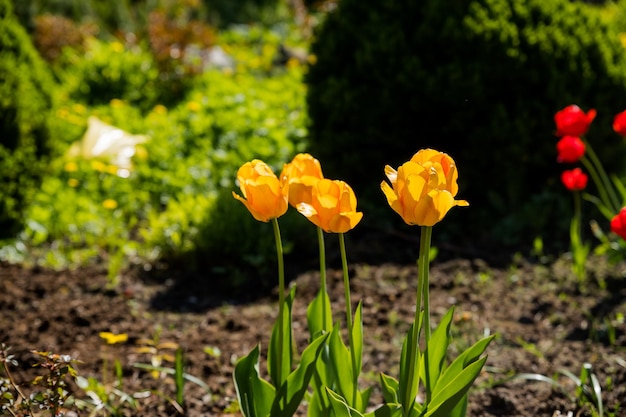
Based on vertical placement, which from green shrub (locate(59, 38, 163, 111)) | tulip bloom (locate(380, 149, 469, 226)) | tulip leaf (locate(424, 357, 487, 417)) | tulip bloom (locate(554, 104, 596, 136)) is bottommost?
tulip leaf (locate(424, 357, 487, 417))

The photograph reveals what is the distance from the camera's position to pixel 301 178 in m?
1.95

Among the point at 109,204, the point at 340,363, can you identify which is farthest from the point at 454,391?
the point at 109,204

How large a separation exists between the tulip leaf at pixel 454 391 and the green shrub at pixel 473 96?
7.97 ft

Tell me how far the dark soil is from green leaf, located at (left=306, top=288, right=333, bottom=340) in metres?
0.68

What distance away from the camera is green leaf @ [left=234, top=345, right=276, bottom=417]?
2100 millimetres

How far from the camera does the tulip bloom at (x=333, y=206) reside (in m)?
1.79

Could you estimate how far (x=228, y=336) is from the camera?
10.8 ft

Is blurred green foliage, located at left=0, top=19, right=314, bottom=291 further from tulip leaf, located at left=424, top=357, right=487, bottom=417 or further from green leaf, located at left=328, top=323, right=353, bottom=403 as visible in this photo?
tulip leaf, located at left=424, top=357, right=487, bottom=417

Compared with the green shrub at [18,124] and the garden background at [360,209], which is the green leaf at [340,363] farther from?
the green shrub at [18,124]

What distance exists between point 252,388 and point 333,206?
0.59m

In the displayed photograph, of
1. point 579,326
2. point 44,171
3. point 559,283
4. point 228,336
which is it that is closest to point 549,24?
point 559,283

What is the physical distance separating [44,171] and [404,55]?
6.70 feet

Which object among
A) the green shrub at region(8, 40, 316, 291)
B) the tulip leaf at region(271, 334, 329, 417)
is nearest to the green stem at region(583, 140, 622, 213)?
the green shrub at region(8, 40, 316, 291)

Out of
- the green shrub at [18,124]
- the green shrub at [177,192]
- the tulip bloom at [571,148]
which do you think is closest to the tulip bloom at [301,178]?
the tulip bloom at [571,148]
